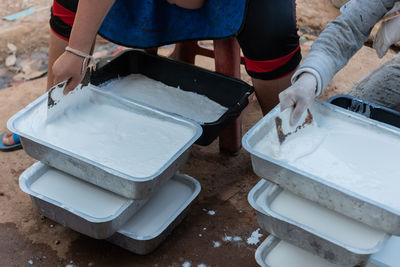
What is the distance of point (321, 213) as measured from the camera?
1399 millimetres

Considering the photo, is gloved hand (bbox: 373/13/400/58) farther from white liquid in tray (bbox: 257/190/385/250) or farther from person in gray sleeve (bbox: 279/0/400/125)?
white liquid in tray (bbox: 257/190/385/250)

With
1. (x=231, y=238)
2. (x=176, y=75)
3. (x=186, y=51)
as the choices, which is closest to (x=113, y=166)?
(x=231, y=238)

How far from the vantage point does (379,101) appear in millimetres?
1968

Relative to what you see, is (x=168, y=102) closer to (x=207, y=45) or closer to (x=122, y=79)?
(x=122, y=79)

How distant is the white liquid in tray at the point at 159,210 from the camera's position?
1682 millimetres

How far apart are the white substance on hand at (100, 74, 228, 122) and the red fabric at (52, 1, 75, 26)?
325 millimetres

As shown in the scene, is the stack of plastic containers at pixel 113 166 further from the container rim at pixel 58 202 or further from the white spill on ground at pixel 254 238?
the white spill on ground at pixel 254 238

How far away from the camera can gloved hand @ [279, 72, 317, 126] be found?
1.45 m

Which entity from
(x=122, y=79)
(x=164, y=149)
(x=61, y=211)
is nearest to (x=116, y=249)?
(x=61, y=211)

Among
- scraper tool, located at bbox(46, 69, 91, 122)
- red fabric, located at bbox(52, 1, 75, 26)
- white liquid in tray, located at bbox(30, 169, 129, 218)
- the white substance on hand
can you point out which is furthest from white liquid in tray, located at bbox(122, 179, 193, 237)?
red fabric, located at bbox(52, 1, 75, 26)

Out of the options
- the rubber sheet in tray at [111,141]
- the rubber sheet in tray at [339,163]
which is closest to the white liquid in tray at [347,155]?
the rubber sheet in tray at [339,163]

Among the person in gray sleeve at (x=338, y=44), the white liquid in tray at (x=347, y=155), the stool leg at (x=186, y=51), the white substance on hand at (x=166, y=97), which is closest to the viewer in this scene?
the white liquid in tray at (x=347, y=155)

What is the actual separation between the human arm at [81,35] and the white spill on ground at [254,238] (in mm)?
836

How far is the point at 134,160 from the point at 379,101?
1.01 m
